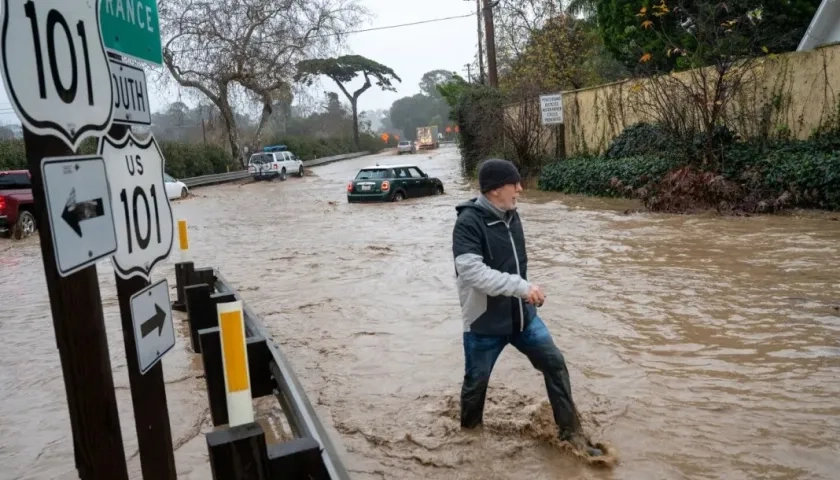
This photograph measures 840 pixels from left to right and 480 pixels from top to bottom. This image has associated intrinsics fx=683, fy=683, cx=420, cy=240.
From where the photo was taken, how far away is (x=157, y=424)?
2.72m

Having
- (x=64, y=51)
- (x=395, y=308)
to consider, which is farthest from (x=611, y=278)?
(x=64, y=51)

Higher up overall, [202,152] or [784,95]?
[202,152]

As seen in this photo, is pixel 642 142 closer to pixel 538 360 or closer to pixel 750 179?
pixel 750 179

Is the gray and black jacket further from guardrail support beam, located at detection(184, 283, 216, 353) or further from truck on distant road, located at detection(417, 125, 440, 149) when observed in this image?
truck on distant road, located at detection(417, 125, 440, 149)

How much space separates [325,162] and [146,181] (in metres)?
53.2

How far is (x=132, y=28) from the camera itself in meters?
2.88

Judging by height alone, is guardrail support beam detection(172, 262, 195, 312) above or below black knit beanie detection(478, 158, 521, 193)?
below

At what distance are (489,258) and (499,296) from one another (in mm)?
226

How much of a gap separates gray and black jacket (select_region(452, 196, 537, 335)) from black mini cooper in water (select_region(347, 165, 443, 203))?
15.2 metres

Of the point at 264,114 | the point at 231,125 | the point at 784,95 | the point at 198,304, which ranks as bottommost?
the point at 198,304

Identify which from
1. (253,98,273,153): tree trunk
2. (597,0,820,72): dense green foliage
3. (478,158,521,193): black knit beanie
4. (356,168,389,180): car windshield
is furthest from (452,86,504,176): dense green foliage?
(478,158,521,193): black knit beanie

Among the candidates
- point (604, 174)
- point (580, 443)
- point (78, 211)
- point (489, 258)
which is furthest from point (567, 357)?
point (604, 174)

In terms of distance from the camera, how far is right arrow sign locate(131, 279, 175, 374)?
100 inches

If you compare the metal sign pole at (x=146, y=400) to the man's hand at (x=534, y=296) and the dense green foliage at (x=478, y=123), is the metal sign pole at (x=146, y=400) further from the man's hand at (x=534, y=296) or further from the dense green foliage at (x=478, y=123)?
the dense green foliage at (x=478, y=123)
